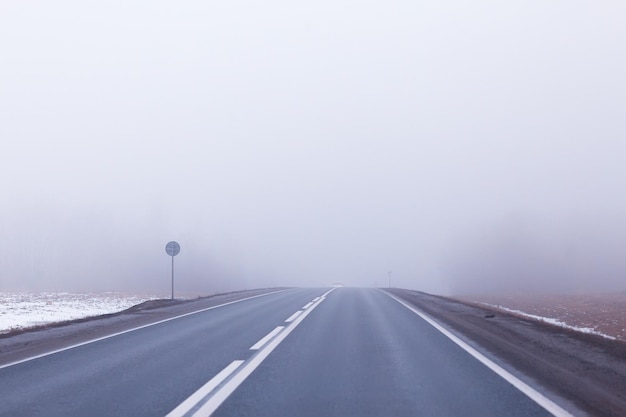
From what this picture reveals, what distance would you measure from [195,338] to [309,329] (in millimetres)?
3375

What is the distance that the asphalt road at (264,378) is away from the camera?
8.37 m

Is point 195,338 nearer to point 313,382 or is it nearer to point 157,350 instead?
point 157,350

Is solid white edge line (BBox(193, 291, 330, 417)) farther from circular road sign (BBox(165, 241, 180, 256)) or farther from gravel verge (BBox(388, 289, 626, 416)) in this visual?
circular road sign (BBox(165, 241, 180, 256))

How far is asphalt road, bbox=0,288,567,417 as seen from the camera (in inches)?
329

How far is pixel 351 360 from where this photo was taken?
41.0 ft

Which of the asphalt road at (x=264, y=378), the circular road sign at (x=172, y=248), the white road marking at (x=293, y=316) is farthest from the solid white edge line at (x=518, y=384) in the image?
the circular road sign at (x=172, y=248)

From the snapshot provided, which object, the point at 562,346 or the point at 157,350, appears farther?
the point at 562,346

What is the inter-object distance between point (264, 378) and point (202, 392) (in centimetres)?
138

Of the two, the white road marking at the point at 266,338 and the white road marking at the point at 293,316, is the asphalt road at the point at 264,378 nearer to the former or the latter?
the white road marking at the point at 266,338

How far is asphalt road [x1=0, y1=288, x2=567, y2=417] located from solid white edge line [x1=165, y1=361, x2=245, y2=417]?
0.01 m

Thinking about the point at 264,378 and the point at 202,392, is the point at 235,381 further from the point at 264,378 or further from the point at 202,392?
the point at 202,392

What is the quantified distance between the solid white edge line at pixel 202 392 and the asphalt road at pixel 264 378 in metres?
0.01

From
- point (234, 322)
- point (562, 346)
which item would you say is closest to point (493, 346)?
point (562, 346)

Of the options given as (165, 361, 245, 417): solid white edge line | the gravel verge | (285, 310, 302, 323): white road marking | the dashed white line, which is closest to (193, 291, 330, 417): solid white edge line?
the dashed white line
